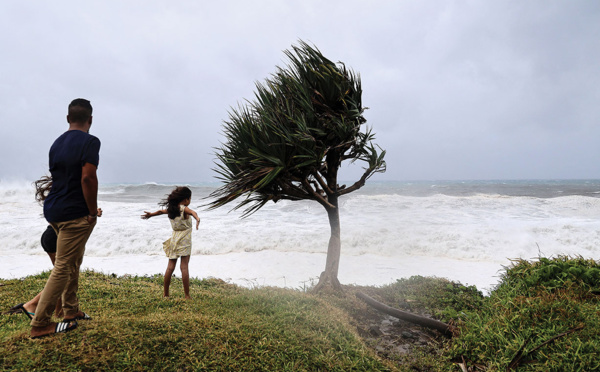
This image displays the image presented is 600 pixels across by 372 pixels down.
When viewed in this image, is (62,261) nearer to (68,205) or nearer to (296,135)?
(68,205)

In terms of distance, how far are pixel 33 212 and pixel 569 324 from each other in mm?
24131

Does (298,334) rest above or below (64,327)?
below

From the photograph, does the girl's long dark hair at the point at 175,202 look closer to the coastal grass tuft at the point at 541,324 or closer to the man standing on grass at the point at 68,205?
the man standing on grass at the point at 68,205

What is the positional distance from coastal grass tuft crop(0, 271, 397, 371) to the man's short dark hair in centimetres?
222

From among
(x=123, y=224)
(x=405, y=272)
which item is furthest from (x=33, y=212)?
(x=405, y=272)

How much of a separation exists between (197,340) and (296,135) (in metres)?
3.26

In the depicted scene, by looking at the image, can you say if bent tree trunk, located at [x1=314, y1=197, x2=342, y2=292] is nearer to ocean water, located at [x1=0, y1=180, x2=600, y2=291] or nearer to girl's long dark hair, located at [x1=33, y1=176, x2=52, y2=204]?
ocean water, located at [x1=0, y1=180, x2=600, y2=291]

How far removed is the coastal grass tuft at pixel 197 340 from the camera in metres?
2.97

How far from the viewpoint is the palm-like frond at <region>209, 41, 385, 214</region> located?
546cm

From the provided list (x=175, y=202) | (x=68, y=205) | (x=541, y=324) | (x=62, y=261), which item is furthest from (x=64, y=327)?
(x=541, y=324)

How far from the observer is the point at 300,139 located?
17.6 feet

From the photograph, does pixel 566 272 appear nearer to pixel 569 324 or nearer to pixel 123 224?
pixel 569 324

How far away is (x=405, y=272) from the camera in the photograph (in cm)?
908

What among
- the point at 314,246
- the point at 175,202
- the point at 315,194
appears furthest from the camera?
the point at 314,246
